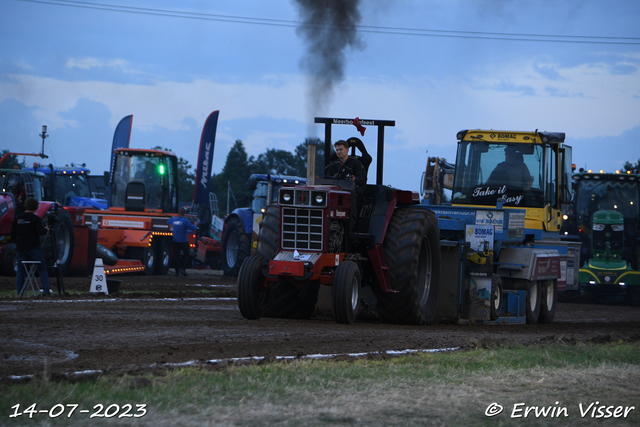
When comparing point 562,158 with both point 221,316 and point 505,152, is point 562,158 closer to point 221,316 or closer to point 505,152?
point 505,152

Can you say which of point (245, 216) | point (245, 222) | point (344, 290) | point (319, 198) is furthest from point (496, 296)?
point (245, 216)

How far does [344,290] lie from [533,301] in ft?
18.0

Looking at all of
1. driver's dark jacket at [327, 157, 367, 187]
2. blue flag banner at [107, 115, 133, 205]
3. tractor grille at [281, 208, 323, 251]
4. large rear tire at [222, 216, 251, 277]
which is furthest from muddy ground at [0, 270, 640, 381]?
blue flag banner at [107, 115, 133, 205]

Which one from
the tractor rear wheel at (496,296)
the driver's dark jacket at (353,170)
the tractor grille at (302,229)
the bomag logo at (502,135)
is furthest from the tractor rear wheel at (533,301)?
the tractor grille at (302,229)

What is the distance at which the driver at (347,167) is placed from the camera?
10.5 m

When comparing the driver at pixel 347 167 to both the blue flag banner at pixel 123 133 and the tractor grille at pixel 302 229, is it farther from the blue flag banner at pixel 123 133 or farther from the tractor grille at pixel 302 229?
the blue flag banner at pixel 123 133

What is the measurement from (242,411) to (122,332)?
160 inches

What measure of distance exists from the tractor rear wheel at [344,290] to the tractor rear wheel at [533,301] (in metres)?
4.80

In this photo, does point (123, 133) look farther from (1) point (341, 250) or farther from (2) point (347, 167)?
(1) point (341, 250)

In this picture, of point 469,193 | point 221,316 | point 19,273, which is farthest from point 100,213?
point 221,316

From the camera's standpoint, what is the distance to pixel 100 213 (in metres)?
21.9

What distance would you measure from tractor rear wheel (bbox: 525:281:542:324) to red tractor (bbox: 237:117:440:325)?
2.88 m

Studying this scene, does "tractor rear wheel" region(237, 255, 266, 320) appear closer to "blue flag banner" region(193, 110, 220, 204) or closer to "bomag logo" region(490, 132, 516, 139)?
"bomag logo" region(490, 132, 516, 139)

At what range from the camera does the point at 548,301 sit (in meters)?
14.7
